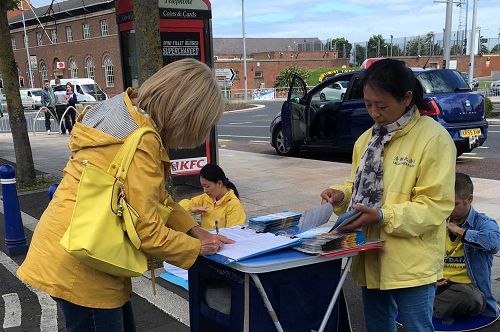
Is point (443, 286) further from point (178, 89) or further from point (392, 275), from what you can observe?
point (178, 89)

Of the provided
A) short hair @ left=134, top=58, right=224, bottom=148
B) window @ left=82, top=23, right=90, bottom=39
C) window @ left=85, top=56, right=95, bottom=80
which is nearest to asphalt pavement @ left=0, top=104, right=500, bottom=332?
short hair @ left=134, top=58, right=224, bottom=148

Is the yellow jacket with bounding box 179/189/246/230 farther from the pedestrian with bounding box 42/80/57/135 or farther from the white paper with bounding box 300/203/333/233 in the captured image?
the pedestrian with bounding box 42/80/57/135

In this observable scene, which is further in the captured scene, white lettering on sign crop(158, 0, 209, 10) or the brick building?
the brick building

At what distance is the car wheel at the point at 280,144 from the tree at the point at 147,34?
22.4 feet

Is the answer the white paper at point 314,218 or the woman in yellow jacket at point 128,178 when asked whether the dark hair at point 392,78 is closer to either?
the white paper at point 314,218

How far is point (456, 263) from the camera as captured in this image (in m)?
3.51

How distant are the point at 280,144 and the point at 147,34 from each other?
713 cm

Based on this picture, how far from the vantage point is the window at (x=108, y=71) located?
50.5 metres

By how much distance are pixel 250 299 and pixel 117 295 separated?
1.81 ft

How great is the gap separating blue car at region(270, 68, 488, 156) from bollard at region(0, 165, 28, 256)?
524 centimetres

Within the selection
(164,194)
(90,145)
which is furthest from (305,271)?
(90,145)

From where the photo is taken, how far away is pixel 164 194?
79.0 inches

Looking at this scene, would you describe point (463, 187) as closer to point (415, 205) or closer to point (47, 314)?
point (415, 205)

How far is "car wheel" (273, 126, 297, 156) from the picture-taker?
11320 mm
